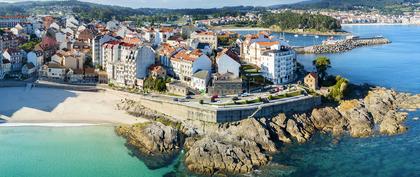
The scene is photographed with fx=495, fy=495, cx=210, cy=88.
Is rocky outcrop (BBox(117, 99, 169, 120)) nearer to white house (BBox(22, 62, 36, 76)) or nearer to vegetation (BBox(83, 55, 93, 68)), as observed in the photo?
vegetation (BBox(83, 55, 93, 68))

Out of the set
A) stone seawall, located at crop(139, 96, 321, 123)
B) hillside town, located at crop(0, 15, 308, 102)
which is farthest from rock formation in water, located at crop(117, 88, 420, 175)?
hillside town, located at crop(0, 15, 308, 102)

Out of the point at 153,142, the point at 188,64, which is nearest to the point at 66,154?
the point at 153,142

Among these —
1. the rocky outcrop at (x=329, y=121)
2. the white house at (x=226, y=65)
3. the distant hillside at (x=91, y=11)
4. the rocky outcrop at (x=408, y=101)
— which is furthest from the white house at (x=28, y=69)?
the distant hillside at (x=91, y=11)

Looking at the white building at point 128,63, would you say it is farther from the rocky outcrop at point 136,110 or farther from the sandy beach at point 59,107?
the rocky outcrop at point 136,110

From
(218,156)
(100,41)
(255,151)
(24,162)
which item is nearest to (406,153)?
(255,151)

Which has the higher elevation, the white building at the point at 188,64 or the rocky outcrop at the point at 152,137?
the white building at the point at 188,64

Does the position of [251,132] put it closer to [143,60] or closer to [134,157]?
[134,157]
